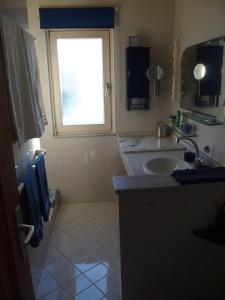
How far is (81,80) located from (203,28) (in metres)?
1.38

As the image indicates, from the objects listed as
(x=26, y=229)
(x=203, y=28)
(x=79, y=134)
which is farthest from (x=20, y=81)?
(x=203, y=28)

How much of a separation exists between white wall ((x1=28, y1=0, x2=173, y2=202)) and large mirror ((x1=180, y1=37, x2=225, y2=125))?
0.53 m

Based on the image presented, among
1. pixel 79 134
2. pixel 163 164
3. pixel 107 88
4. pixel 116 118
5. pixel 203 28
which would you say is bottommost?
pixel 163 164

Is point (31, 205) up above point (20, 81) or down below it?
below

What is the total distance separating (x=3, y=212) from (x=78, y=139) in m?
2.13

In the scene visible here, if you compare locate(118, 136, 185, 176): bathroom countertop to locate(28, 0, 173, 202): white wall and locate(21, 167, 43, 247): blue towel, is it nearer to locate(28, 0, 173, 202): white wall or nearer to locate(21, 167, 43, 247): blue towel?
locate(28, 0, 173, 202): white wall

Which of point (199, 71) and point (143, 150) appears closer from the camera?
point (199, 71)

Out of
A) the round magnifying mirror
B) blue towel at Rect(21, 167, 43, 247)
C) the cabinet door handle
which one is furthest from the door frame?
the round magnifying mirror

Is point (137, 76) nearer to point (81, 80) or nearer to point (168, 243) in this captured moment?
point (81, 80)

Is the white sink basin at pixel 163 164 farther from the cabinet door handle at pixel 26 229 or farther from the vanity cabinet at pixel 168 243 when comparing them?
the cabinet door handle at pixel 26 229

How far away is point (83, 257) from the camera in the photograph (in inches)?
88.2

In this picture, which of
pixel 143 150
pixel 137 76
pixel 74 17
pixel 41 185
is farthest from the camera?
pixel 137 76

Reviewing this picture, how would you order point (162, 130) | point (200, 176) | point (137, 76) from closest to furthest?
point (200, 176) → point (137, 76) → point (162, 130)

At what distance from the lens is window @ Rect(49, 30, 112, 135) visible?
2701 mm
